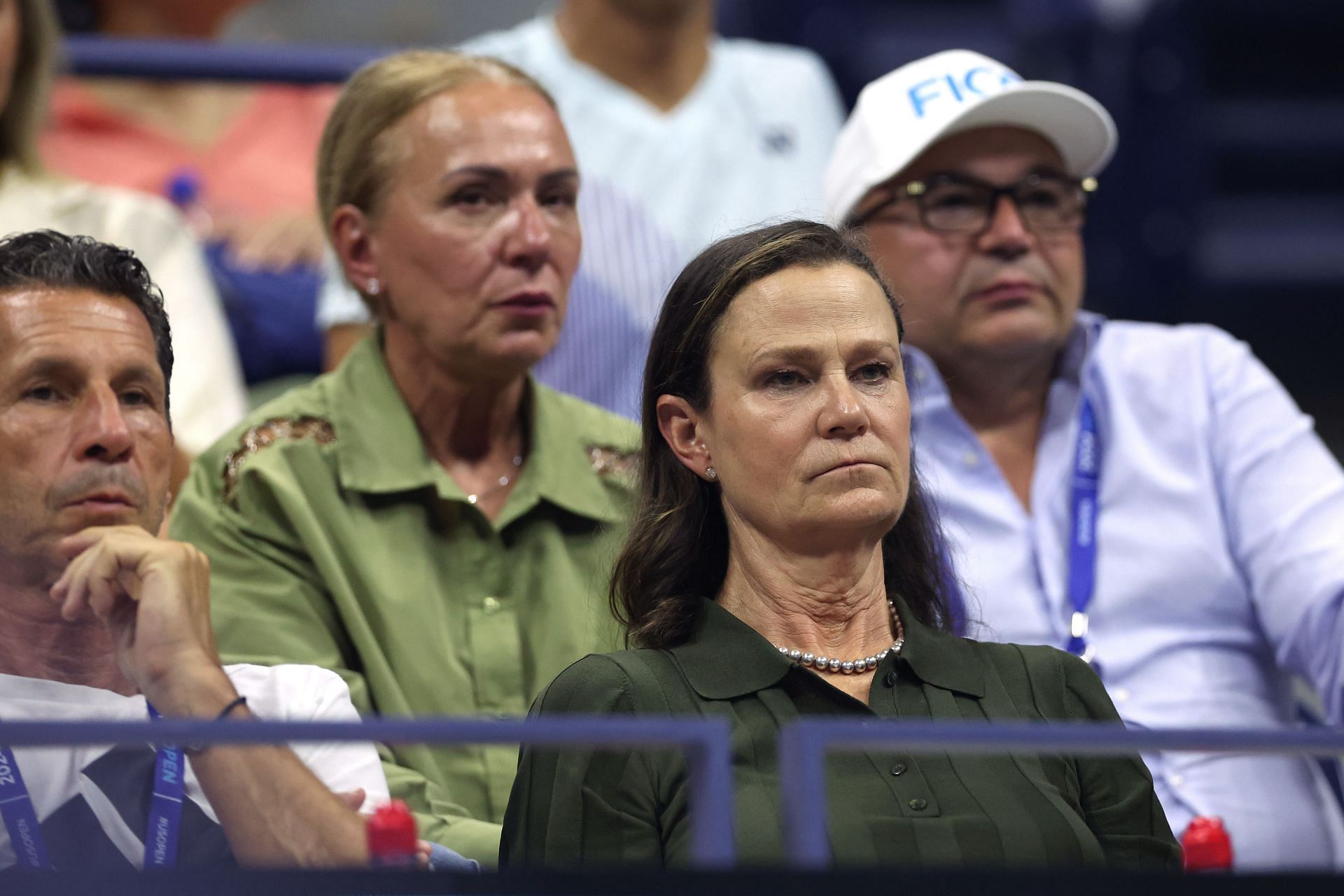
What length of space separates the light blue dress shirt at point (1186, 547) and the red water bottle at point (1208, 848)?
26.3 inches

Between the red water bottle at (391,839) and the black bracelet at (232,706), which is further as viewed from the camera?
the black bracelet at (232,706)

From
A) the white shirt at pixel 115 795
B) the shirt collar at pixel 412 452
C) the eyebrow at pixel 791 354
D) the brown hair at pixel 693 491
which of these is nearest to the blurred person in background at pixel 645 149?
the shirt collar at pixel 412 452

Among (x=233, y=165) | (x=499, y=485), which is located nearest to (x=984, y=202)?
(x=499, y=485)

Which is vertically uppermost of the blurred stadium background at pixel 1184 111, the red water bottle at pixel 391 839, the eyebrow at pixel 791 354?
the eyebrow at pixel 791 354

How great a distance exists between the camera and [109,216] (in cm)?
290

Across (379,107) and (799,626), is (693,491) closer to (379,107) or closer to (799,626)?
(799,626)

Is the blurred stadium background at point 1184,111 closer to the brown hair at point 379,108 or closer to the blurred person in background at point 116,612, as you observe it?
the brown hair at point 379,108

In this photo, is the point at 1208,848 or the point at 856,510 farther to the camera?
the point at 856,510

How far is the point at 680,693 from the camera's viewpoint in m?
1.68

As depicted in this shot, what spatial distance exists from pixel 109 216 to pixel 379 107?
681mm

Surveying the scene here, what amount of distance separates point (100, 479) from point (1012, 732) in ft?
3.00

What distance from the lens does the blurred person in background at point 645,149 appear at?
9.75 feet

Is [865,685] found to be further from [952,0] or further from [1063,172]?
[952,0]

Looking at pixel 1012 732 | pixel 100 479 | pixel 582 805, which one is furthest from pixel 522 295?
pixel 1012 732
